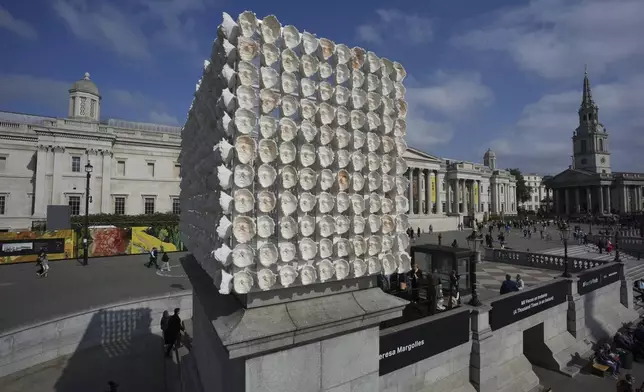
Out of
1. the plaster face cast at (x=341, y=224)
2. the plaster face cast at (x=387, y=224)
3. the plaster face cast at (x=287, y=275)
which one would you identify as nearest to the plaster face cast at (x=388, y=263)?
the plaster face cast at (x=387, y=224)

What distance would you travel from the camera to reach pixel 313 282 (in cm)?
376

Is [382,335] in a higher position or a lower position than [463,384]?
higher

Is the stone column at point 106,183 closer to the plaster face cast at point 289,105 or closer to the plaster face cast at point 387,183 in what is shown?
the plaster face cast at point 289,105

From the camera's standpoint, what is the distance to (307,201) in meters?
3.79

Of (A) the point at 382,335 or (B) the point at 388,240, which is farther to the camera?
(A) the point at 382,335

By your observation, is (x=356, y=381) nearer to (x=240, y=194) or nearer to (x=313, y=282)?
(x=313, y=282)

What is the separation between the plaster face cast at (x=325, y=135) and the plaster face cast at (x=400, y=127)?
3.89ft

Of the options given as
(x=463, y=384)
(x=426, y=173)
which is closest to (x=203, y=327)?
(x=463, y=384)

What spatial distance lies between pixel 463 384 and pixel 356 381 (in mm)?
5061

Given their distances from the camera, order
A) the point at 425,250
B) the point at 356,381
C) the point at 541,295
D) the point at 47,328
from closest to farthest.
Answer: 1. the point at 356,381
2. the point at 47,328
3. the point at 541,295
4. the point at 425,250

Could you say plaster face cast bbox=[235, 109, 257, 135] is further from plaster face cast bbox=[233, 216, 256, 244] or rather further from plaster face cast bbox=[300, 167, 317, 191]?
plaster face cast bbox=[233, 216, 256, 244]

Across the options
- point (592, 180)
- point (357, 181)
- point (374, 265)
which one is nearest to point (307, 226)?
point (357, 181)

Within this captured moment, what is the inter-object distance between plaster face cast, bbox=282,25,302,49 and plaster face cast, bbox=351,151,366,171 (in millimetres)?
1481

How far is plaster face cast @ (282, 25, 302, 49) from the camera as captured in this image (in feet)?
12.4
